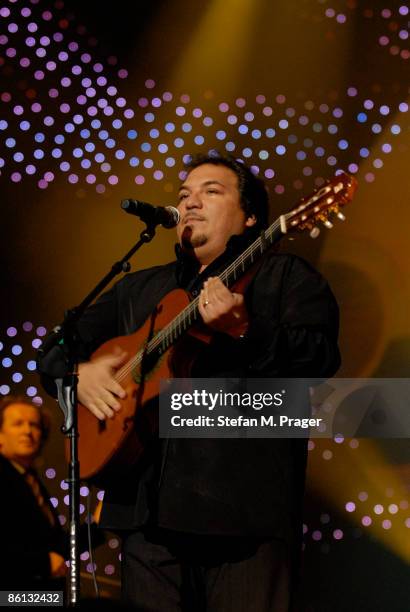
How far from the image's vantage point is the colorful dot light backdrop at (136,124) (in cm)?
387

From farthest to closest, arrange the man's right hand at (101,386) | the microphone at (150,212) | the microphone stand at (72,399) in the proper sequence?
1. the man's right hand at (101,386)
2. the microphone at (150,212)
3. the microphone stand at (72,399)

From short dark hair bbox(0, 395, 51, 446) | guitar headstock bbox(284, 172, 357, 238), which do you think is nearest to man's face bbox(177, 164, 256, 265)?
guitar headstock bbox(284, 172, 357, 238)

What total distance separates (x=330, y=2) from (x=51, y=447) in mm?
2251

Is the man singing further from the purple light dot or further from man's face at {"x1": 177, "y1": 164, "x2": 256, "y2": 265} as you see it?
the purple light dot

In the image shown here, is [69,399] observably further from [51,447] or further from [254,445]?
[51,447]

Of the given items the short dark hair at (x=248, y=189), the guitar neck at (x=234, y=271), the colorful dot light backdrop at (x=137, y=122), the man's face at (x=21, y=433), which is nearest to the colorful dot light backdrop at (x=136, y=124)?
the colorful dot light backdrop at (x=137, y=122)

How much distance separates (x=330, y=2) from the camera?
405cm

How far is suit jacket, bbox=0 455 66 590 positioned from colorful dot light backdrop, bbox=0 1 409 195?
1334mm

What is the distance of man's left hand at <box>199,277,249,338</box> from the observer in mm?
2486

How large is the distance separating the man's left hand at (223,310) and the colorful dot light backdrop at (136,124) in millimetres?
1322

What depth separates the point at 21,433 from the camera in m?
3.69

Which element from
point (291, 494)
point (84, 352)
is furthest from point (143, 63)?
point (291, 494)

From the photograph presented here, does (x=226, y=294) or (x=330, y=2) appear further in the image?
(x=330, y=2)

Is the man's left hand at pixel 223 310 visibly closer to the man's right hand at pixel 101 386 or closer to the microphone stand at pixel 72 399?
the microphone stand at pixel 72 399
